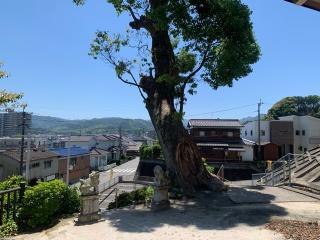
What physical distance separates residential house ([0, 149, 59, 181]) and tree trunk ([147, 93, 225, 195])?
22.9m

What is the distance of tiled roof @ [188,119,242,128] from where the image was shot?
154 ft

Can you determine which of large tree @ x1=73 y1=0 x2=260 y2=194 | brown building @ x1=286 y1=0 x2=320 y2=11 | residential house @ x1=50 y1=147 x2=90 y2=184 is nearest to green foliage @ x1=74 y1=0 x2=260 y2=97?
large tree @ x1=73 y1=0 x2=260 y2=194

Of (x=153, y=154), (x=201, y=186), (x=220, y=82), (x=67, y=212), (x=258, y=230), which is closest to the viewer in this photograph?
(x=258, y=230)

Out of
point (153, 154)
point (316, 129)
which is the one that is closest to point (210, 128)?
point (153, 154)

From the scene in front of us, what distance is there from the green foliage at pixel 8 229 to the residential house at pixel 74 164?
1403 inches

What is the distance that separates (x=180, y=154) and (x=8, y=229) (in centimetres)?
759

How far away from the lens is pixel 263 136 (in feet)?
174

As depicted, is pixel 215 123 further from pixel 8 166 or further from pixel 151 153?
pixel 8 166

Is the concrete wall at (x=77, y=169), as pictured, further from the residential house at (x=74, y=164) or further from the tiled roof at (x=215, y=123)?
the tiled roof at (x=215, y=123)

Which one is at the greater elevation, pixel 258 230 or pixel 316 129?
pixel 316 129

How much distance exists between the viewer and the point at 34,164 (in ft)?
131

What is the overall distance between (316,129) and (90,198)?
46.3 meters

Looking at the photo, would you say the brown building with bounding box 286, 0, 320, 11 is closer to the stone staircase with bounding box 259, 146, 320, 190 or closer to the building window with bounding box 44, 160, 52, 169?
the stone staircase with bounding box 259, 146, 320, 190

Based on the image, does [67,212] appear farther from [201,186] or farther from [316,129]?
[316,129]
